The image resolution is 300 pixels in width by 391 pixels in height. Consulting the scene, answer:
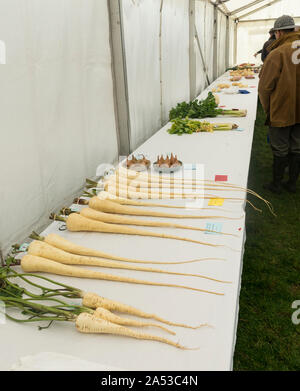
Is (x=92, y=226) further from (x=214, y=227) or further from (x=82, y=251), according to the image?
(x=214, y=227)

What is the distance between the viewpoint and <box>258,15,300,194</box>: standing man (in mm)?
3066

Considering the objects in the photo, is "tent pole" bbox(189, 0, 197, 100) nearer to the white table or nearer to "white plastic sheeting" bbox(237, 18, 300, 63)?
the white table

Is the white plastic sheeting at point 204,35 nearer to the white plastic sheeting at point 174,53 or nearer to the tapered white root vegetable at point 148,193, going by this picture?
the white plastic sheeting at point 174,53

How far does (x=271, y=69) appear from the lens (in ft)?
10.2

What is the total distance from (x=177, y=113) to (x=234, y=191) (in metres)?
2.28

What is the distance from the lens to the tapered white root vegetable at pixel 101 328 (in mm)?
995

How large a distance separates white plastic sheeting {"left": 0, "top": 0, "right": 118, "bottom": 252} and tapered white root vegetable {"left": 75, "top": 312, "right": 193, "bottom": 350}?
68 centimetres

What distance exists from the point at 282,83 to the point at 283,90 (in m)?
0.06

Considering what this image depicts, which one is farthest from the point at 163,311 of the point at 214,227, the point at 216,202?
the point at 216,202

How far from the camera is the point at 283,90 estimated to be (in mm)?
3129

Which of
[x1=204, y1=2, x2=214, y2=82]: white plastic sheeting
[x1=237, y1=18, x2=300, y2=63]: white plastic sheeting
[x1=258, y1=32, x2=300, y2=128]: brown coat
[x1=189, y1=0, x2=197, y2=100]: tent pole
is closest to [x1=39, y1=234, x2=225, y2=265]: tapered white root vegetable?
[x1=258, y1=32, x2=300, y2=128]: brown coat

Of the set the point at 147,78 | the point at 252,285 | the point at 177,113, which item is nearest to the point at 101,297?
the point at 252,285

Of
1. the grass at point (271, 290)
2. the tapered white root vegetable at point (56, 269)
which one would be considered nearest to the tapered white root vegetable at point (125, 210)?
the tapered white root vegetable at point (56, 269)

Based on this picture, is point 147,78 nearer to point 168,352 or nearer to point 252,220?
point 252,220
